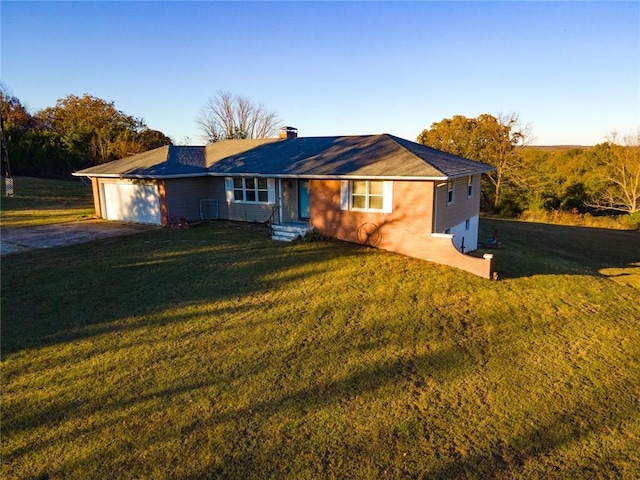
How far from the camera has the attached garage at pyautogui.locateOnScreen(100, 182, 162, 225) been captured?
19.8m

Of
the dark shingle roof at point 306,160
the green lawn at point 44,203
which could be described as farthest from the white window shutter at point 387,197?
the green lawn at point 44,203

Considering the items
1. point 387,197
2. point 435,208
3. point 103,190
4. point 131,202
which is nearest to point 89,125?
point 103,190

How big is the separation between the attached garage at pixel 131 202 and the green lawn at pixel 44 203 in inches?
76.2

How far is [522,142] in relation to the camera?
39344mm

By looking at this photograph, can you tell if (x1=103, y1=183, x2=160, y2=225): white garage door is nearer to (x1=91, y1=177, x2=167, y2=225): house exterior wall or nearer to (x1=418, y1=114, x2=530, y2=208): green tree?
(x1=91, y1=177, x2=167, y2=225): house exterior wall

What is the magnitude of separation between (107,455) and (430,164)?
495 inches

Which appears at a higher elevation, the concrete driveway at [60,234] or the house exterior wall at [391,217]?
the house exterior wall at [391,217]

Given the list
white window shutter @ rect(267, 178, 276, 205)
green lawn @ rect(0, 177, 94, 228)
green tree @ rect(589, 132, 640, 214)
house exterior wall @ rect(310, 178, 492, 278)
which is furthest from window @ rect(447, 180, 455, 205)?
green tree @ rect(589, 132, 640, 214)

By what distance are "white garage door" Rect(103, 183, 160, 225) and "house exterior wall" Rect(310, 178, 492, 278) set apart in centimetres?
807

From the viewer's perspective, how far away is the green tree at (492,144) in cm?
3847

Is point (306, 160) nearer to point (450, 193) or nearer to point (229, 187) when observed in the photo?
point (229, 187)

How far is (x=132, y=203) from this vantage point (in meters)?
20.6

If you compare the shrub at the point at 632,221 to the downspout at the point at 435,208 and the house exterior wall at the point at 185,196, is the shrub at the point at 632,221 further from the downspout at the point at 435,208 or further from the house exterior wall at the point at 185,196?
the house exterior wall at the point at 185,196

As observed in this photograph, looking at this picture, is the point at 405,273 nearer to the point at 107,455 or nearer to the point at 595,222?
the point at 107,455
